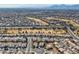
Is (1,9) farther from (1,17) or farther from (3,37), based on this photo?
(3,37)

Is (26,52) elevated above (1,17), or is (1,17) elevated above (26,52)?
(1,17)

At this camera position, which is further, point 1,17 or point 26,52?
point 1,17

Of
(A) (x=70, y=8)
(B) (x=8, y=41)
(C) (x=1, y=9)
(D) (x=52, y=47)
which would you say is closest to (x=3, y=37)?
(B) (x=8, y=41)

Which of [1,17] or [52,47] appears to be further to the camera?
[1,17]

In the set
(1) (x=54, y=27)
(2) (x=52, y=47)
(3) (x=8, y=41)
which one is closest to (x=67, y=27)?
(1) (x=54, y=27)
